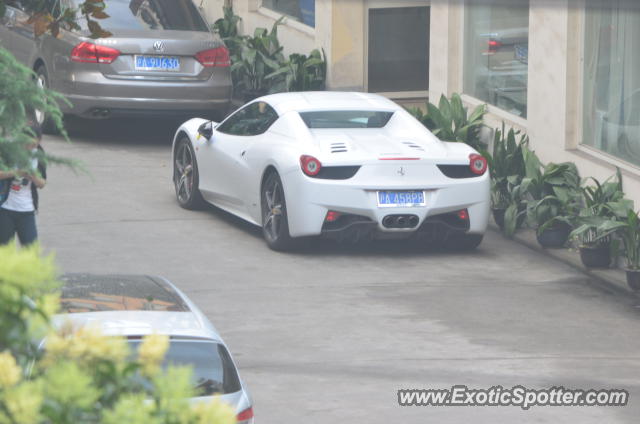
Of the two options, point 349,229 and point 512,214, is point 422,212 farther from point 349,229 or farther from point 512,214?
point 512,214

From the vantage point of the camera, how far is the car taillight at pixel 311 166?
1055 centimetres

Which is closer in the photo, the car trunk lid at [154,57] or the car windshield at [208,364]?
the car windshield at [208,364]

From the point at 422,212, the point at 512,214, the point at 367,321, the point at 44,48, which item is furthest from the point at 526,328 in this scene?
the point at 44,48

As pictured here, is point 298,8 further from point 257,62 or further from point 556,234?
point 556,234

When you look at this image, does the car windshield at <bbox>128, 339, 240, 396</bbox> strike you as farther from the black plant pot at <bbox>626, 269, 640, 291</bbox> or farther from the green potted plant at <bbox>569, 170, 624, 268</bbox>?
A: the green potted plant at <bbox>569, 170, 624, 268</bbox>

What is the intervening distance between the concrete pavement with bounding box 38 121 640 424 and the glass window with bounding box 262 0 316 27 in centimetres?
612

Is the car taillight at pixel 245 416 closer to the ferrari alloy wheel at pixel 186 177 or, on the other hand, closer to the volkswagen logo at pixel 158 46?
the ferrari alloy wheel at pixel 186 177

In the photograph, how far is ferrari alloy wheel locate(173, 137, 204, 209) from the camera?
12.7 meters

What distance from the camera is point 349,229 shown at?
10641 mm

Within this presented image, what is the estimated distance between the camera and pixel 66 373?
2238 millimetres

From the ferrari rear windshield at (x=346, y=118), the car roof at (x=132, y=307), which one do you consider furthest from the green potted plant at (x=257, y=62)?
the car roof at (x=132, y=307)

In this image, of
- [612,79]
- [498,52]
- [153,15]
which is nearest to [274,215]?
[612,79]

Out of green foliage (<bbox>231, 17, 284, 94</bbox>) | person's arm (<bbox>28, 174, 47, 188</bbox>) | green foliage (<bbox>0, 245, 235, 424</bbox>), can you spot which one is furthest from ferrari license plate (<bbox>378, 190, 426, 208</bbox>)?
green foliage (<bbox>0, 245, 235, 424</bbox>)

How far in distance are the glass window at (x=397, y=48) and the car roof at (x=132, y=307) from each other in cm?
1237
